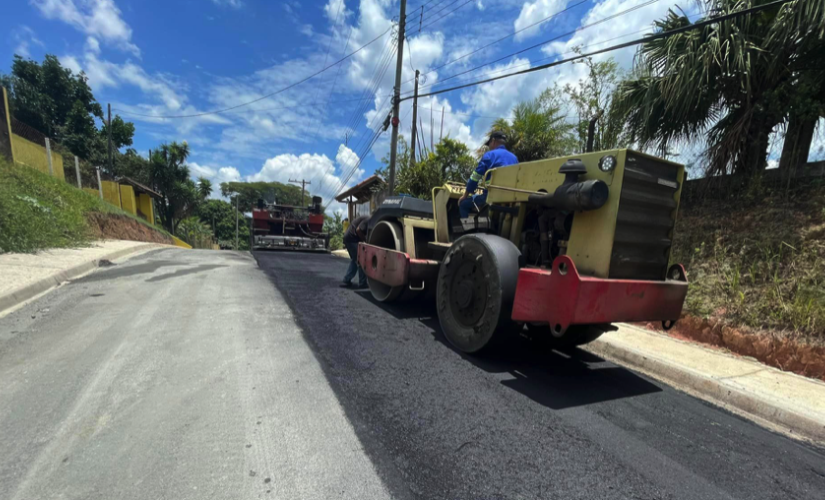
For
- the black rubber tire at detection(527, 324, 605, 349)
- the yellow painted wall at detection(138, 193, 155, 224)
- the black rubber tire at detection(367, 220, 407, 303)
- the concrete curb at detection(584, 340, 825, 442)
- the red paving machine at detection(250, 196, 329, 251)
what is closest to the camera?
the concrete curb at detection(584, 340, 825, 442)

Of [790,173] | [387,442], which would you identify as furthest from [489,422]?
[790,173]

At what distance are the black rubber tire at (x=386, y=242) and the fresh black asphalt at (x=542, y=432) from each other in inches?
62.7

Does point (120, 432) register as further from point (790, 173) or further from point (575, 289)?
point (790, 173)

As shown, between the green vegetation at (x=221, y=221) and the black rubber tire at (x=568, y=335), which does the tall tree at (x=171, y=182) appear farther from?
the black rubber tire at (x=568, y=335)

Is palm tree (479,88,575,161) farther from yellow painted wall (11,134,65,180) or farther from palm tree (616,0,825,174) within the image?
yellow painted wall (11,134,65,180)

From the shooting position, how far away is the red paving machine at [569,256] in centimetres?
295

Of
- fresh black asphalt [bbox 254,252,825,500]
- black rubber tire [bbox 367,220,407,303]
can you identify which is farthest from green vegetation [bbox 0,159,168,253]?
fresh black asphalt [bbox 254,252,825,500]

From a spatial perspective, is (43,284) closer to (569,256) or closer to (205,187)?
(569,256)

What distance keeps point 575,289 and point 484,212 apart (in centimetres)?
191

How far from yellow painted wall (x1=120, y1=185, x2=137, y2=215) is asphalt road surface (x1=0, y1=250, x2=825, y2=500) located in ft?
71.6

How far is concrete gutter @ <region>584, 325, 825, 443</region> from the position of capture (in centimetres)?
283

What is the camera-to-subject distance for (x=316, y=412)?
8.25 feet

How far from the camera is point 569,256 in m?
3.24

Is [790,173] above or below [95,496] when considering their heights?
above
